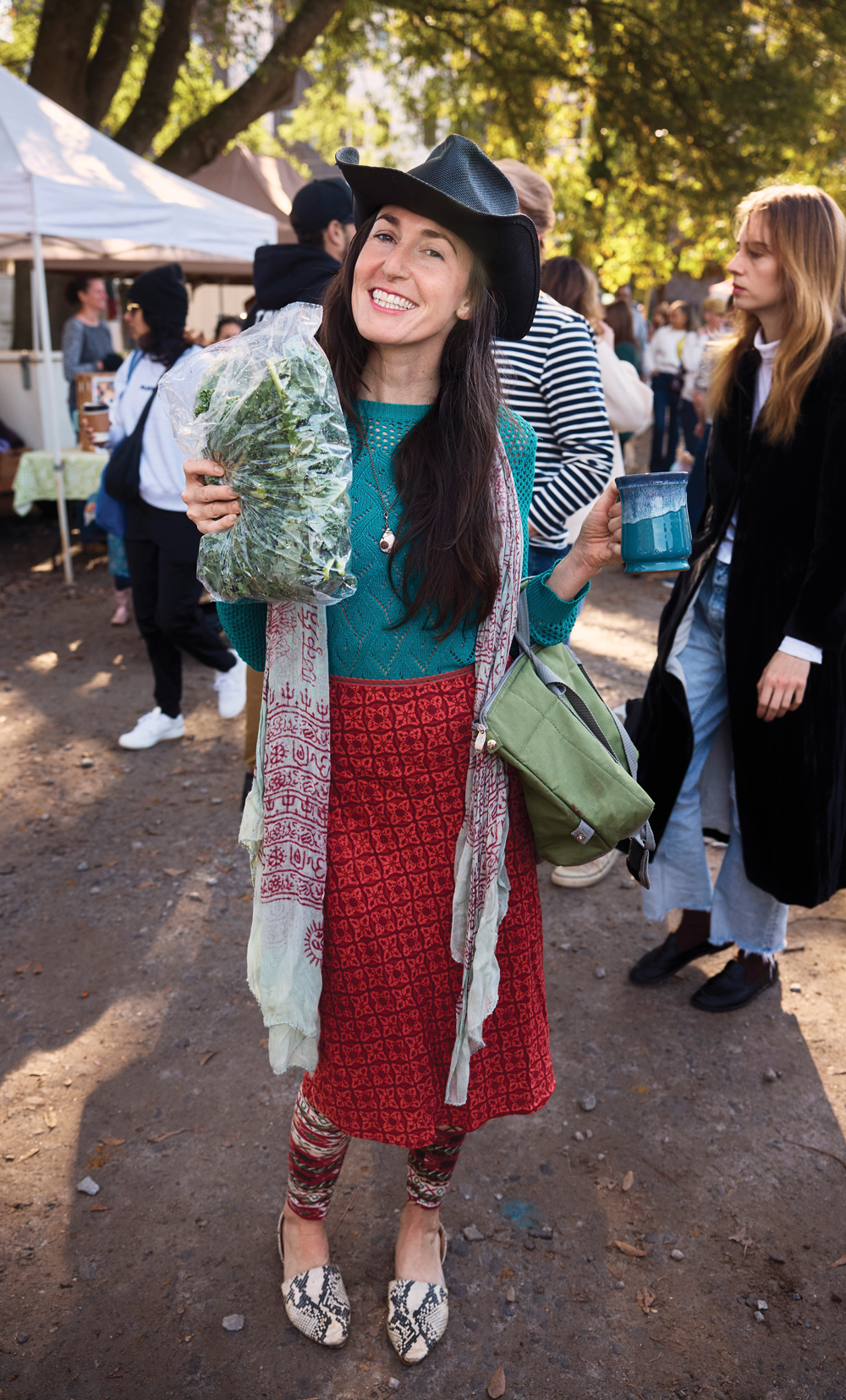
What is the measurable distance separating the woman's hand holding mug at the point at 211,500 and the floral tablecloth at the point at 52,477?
22.7ft

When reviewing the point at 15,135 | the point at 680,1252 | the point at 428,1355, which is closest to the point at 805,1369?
the point at 680,1252

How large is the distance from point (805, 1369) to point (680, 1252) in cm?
34

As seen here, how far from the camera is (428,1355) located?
6.82ft

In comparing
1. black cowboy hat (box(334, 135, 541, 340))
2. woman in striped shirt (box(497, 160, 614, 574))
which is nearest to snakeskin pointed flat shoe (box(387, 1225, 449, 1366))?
woman in striped shirt (box(497, 160, 614, 574))

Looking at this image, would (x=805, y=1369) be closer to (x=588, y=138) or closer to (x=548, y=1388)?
(x=548, y=1388)

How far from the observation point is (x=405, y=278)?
1.62 m

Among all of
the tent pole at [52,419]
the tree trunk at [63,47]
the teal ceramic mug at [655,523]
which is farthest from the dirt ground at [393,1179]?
the tree trunk at [63,47]

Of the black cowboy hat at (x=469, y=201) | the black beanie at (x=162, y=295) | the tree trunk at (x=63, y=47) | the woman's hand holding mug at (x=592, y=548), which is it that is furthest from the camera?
the tree trunk at (x=63, y=47)

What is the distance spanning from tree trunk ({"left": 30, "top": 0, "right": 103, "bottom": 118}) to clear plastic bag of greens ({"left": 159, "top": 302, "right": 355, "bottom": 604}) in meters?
11.1

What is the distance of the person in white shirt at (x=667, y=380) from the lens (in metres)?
11.9

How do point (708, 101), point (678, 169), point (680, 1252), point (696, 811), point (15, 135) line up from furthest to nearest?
point (678, 169), point (708, 101), point (15, 135), point (696, 811), point (680, 1252)

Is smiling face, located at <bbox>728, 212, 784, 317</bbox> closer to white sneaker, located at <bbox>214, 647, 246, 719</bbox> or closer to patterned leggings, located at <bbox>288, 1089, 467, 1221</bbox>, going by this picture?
patterned leggings, located at <bbox>288, 1089, 467, 1221</bbox>

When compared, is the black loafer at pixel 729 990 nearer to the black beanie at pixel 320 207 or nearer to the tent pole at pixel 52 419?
the black beanie at pixel 320 207

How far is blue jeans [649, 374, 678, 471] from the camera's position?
39.1ft
